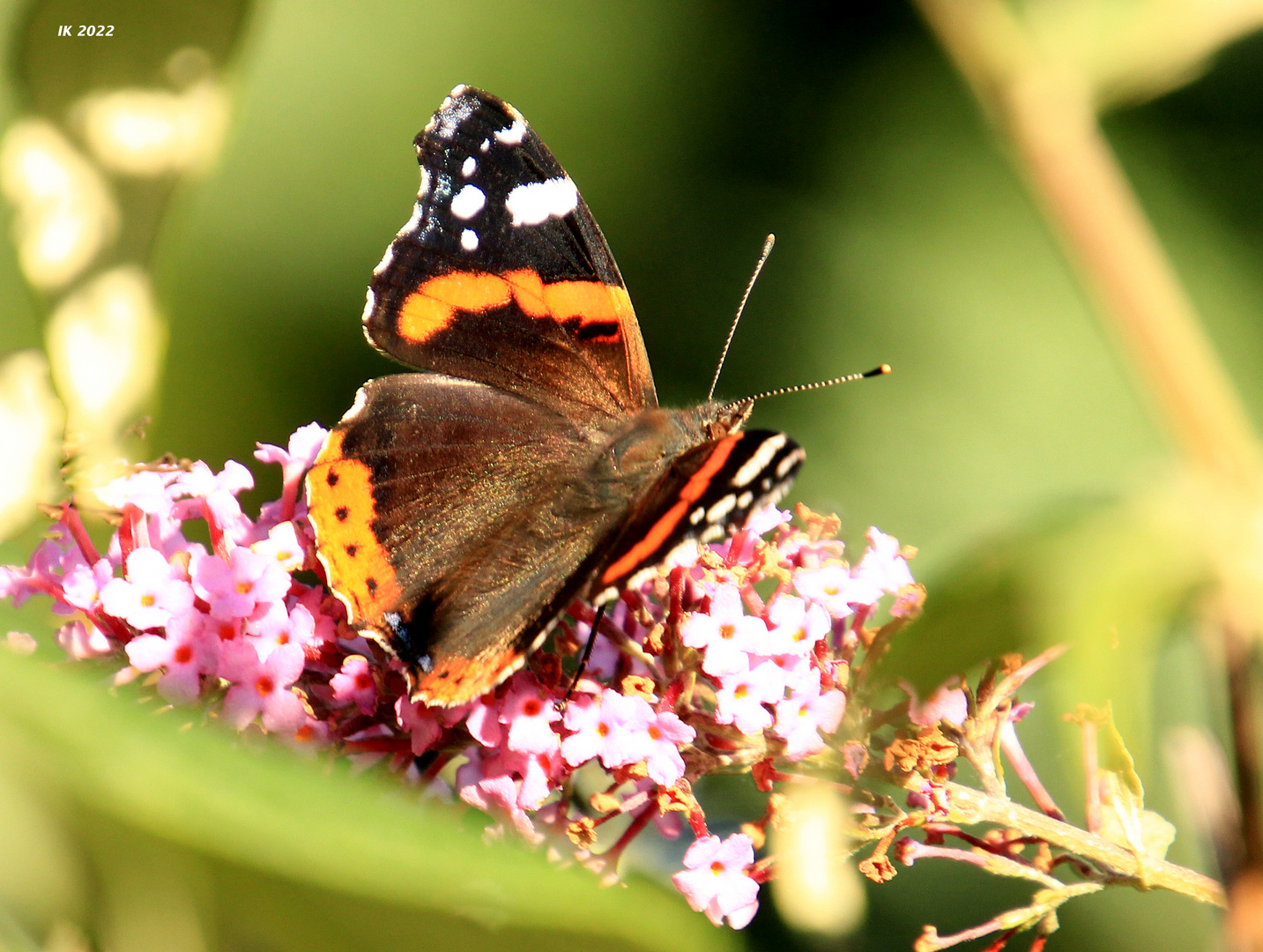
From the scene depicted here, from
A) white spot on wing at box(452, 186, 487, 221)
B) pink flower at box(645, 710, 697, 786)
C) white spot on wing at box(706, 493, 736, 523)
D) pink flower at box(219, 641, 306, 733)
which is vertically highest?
white spot on wing at box(452, 186, 487, 221)

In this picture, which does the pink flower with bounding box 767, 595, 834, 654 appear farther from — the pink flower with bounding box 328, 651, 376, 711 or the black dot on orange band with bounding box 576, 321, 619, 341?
the black dot on orange band with bounding box 576, 321, 619, 341

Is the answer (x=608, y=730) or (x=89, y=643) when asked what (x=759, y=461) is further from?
(x=89, y=643)

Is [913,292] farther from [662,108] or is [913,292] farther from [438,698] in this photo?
[438,698]

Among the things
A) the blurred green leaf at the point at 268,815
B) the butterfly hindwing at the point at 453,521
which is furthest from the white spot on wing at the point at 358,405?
the blurred green leaf at the point at 268,815

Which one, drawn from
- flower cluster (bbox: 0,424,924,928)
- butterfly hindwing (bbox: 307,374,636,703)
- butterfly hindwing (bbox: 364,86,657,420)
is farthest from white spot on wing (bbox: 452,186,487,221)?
flower cluster (bbox: 0,424,924,928)

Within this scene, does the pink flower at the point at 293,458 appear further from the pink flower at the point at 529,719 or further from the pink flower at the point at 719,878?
the pink flower at the point at 719,878

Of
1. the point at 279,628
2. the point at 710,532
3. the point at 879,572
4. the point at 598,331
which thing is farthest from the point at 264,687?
the point at 598,331
